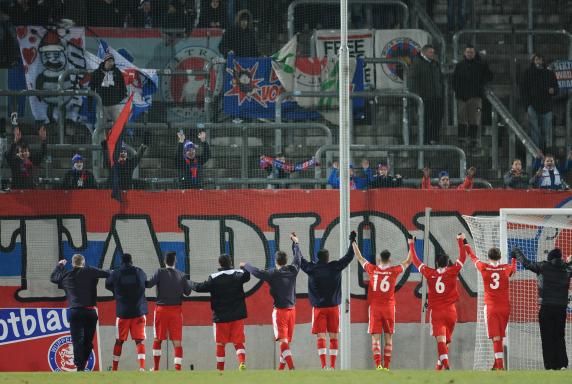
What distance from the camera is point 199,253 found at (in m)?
22.9

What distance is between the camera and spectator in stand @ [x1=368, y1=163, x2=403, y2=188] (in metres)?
23.2

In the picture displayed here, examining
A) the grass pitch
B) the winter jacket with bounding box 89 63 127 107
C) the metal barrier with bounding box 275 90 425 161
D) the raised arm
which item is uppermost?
the winter jacket with bounding box 89 63 127 107

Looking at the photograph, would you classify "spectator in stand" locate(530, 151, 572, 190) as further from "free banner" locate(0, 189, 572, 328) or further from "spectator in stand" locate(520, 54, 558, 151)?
"spectator in stand" locate(520, 54, 558, 151)

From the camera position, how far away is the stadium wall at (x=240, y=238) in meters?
22.7

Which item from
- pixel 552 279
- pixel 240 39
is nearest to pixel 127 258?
pixel 240 39

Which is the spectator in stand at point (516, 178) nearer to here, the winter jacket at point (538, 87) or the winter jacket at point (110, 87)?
the winter jacket at point (538, 87)

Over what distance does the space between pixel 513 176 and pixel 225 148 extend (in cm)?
493

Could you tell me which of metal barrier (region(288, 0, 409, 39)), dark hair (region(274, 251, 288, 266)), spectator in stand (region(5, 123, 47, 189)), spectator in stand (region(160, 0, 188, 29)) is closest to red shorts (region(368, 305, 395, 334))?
dark hair (region(274, 251, 288, 266))

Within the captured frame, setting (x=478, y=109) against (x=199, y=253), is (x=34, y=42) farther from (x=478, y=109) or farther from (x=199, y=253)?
(x=478, y=109)

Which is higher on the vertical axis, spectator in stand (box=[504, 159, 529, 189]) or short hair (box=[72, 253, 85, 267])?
spectator in stand (box=[504, 159, 529, 189])

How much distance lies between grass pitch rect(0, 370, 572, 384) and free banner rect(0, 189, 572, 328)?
4.53 meters

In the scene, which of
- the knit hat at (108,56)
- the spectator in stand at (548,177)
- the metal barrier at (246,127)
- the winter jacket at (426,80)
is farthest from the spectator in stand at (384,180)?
the knit hat at (108,56)

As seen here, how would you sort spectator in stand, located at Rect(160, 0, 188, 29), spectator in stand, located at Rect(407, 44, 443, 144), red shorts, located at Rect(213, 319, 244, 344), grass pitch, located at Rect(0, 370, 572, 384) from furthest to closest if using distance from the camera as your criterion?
spectator in stand, located at Rect(160, 0, 188, 29), spectator in stand, located at Rect(407, 44, 443, 144), red shorts, located at Rect(213, 319, 244, 344), grass pitch, located at Rect(0, 370, 572, 384)

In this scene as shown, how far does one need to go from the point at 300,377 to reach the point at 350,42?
31.7 ft
